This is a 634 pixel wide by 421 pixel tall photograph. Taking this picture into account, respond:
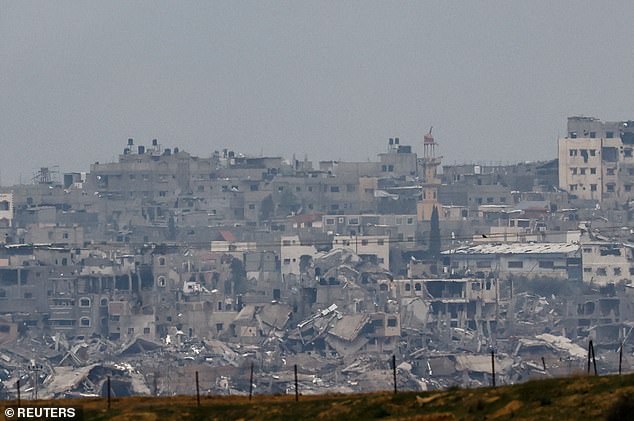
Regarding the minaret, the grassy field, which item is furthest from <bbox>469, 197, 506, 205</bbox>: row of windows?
the grassy field

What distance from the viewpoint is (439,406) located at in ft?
82.2

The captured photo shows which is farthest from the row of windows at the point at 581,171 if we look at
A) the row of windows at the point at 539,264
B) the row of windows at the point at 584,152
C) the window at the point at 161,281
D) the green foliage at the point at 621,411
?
the green foliage at the point at 621,411

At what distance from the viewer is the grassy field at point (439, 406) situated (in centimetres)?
2345

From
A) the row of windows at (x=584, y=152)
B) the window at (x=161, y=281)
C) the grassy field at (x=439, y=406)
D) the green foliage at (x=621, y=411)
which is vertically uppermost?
the row of windows at (x=584, y=152)

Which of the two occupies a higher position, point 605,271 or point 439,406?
point 439,406

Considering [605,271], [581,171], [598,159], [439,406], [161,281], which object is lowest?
[161,281]

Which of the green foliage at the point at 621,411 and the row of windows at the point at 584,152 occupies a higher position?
the row of windows at the point at 584,152

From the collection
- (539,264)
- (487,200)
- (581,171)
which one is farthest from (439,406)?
(487,200)

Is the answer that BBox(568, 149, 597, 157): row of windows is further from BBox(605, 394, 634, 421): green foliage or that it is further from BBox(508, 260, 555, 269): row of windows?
BBox(605, 394, 634, 421): green foliage

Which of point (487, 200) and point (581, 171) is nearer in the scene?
point (581, 171)

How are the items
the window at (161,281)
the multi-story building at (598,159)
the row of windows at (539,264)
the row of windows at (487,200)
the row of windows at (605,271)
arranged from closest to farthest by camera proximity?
the row of windows at (605,271) < the window at (161,281) < the row of windows at (539,264) < the multi-story building at (598,159) < the row of windows at (487,200)

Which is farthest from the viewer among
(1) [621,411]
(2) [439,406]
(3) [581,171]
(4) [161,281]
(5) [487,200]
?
(5) [487,200]

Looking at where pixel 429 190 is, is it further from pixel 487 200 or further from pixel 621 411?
pixel 621 411

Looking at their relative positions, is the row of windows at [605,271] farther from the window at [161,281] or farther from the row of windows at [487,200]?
the row of windows at [487,200]
